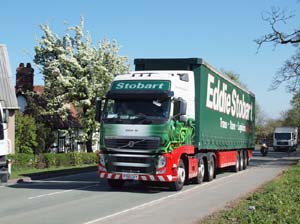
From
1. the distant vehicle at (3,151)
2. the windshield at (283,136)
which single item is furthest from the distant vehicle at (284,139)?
the distant vehicle at (3,151)

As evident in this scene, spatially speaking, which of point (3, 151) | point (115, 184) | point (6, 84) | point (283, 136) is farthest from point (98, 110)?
point (283, 136)

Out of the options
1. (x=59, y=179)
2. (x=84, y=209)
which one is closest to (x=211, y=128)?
(x=59, y=179)

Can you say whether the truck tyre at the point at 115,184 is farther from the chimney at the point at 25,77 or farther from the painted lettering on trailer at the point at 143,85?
the chimney at the point at 25,77

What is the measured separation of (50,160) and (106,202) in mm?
15788

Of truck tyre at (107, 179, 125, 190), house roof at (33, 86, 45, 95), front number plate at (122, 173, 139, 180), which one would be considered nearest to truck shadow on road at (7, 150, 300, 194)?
truck tyre at (107, 179, 125, 190)

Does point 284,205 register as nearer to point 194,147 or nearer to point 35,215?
point 35,215

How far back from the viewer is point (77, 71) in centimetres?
3941

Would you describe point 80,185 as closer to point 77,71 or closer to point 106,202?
point 106,202

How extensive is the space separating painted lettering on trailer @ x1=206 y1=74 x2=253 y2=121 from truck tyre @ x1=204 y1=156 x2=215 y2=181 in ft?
6.90

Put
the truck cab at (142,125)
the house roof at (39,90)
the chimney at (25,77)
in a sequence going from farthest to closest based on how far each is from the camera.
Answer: the chimney at (25,77), the house roof at (39,90), the truck cab at (142,125)

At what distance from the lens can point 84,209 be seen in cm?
1386

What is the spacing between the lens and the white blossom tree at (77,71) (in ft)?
127

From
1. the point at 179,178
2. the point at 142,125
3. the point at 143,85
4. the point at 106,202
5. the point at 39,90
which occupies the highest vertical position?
the point at 39,90

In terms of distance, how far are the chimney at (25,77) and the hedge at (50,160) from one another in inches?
376
